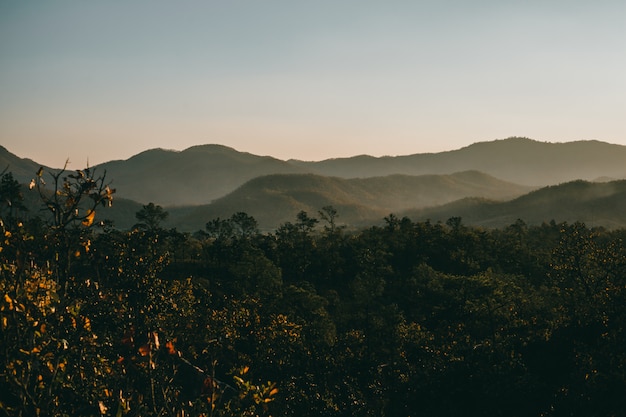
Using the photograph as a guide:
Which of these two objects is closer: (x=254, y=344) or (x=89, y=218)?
(x=89, y=218)

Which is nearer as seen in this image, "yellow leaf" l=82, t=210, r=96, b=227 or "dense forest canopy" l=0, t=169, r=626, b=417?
"yellow leaf" l=82, t=210, r=96, b=227

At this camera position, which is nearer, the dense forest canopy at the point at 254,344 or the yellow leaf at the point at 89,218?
the yellow leaf at the point at 89,218

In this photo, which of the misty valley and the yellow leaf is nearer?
the yellow leaf

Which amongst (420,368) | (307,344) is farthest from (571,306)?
(307,344)

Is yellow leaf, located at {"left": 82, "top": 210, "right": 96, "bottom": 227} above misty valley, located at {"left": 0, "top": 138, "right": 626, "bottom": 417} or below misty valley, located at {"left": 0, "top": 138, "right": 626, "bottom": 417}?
above

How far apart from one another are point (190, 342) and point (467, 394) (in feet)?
76.8

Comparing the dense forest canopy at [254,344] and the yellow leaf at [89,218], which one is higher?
the yellow leaf at [89,218]

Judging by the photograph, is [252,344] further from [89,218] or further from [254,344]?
[89,218]

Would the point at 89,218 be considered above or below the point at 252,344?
above

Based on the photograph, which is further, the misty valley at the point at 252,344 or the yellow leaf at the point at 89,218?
the misty valley at the point at 252,344

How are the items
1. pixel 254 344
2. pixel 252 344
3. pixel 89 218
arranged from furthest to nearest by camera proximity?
pixel 252 344
pixel 254 344
pixel 89 218

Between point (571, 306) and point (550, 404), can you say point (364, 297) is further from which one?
point (550, 404)

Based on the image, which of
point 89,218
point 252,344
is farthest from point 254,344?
point 89,218

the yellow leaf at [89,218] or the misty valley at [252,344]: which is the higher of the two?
the yellow leaf at [89,218]
